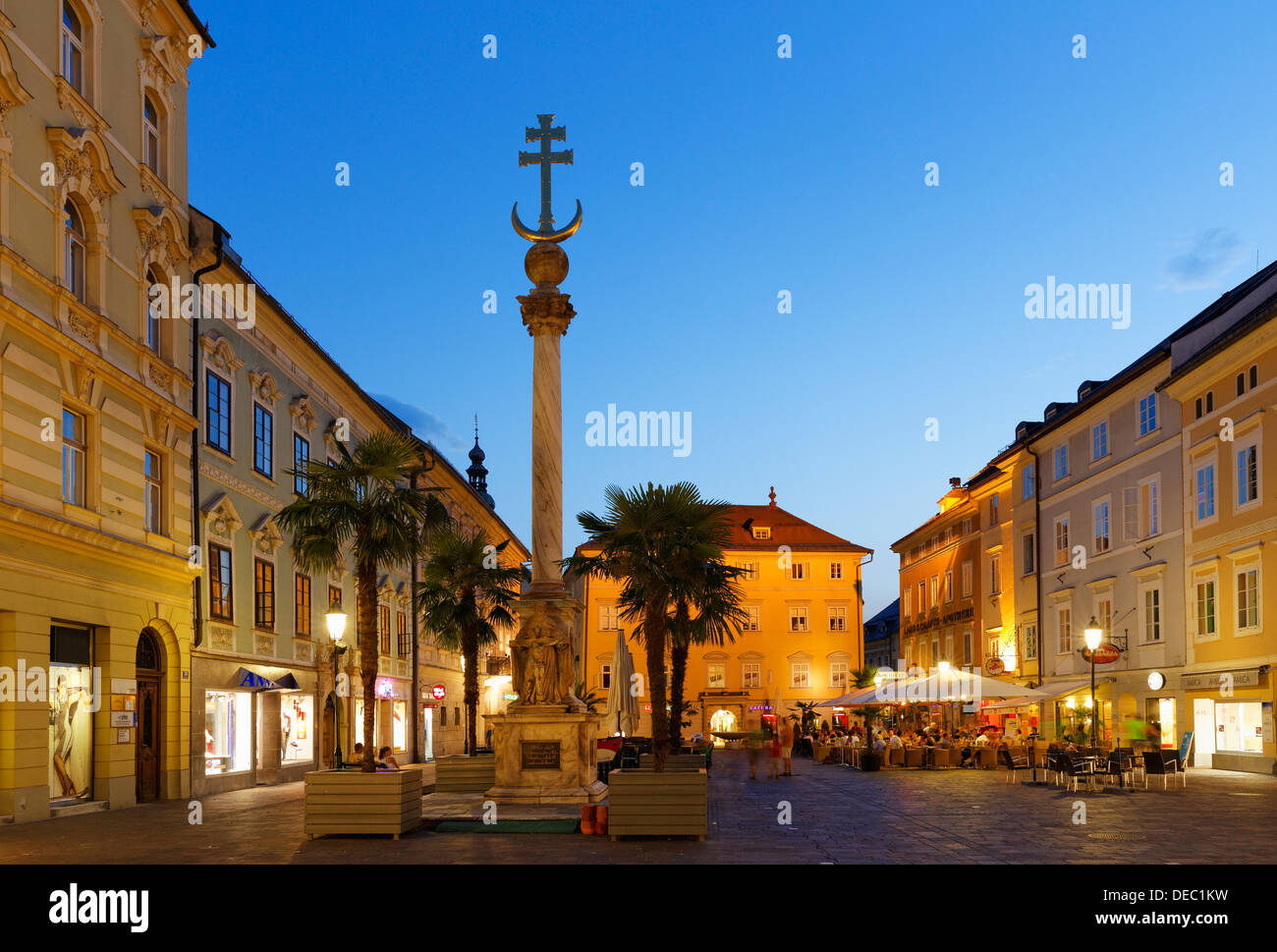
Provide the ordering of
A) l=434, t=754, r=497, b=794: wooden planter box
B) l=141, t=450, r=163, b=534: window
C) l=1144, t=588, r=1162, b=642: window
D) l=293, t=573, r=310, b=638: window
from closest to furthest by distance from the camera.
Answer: l=434, t=754, r=497, b=794: wooden planter box < l=141, t=450, r=163, b=534: window < l=293, t=573, r=310, b=638: window < l=1144, t=588, r=1162, b=642: window

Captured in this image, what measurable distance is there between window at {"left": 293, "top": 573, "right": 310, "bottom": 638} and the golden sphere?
15.2 meters

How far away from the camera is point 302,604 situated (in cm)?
3528

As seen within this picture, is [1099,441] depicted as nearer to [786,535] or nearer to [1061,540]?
[1061,540]

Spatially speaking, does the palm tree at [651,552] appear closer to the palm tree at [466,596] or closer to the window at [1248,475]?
the palm tree at [466,596]

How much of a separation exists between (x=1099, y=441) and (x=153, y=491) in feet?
104

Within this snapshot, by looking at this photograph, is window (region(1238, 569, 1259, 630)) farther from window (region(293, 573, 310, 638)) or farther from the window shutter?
window (region(293, 573, 310, 638))

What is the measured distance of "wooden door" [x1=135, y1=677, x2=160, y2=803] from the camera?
25406 mm

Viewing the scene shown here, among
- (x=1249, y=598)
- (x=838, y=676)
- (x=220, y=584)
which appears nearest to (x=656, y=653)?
(x=220, y=584)

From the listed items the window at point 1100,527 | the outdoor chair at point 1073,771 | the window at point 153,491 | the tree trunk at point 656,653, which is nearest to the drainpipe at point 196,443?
the window at point 153,491

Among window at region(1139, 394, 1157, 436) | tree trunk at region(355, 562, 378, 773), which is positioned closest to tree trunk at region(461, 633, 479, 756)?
tree trunk at region(355, 562, 378, 773)

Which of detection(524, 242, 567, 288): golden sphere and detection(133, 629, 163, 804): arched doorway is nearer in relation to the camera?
detection(524, 242, 567, 288): golden sphere

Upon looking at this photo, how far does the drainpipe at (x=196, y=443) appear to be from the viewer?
27.7 m

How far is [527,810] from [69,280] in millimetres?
12230

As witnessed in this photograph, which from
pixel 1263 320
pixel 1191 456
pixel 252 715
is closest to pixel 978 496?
pixel 1191 456
